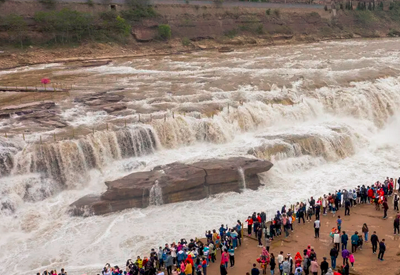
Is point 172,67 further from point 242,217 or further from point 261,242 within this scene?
point 261,242

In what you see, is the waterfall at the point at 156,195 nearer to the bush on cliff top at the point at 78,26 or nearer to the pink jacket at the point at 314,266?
the pink jacket at the point at 314,266

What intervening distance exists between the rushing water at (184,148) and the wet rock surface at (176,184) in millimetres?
405

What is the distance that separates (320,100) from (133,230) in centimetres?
1973

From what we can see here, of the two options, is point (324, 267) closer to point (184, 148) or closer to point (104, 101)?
point (184, 148)

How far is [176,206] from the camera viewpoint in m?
22.0

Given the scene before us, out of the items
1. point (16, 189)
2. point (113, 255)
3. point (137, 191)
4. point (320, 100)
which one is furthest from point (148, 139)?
point (320, 100)

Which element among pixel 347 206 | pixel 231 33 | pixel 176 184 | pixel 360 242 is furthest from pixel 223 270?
pixel 231 33

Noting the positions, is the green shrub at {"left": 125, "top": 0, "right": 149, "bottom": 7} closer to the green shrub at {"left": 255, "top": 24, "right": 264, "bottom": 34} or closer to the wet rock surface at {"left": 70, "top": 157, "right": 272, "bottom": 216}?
the green shrub at {"left": 255, "top": 24, "right": 264, "bottom": 34}

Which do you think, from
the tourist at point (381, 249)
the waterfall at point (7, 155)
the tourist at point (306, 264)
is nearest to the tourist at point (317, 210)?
the tourist at point (381, 249)

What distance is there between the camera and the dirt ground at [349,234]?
15.5 m

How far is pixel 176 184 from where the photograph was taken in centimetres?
2217

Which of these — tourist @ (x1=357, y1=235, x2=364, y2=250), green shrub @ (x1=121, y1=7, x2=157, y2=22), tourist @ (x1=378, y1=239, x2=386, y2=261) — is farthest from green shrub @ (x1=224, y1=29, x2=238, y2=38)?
tourist @ (x1=378, y1=239, x2=386, y2=261)

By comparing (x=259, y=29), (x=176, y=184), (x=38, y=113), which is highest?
(x=259, y=29)

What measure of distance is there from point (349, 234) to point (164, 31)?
167 ft
